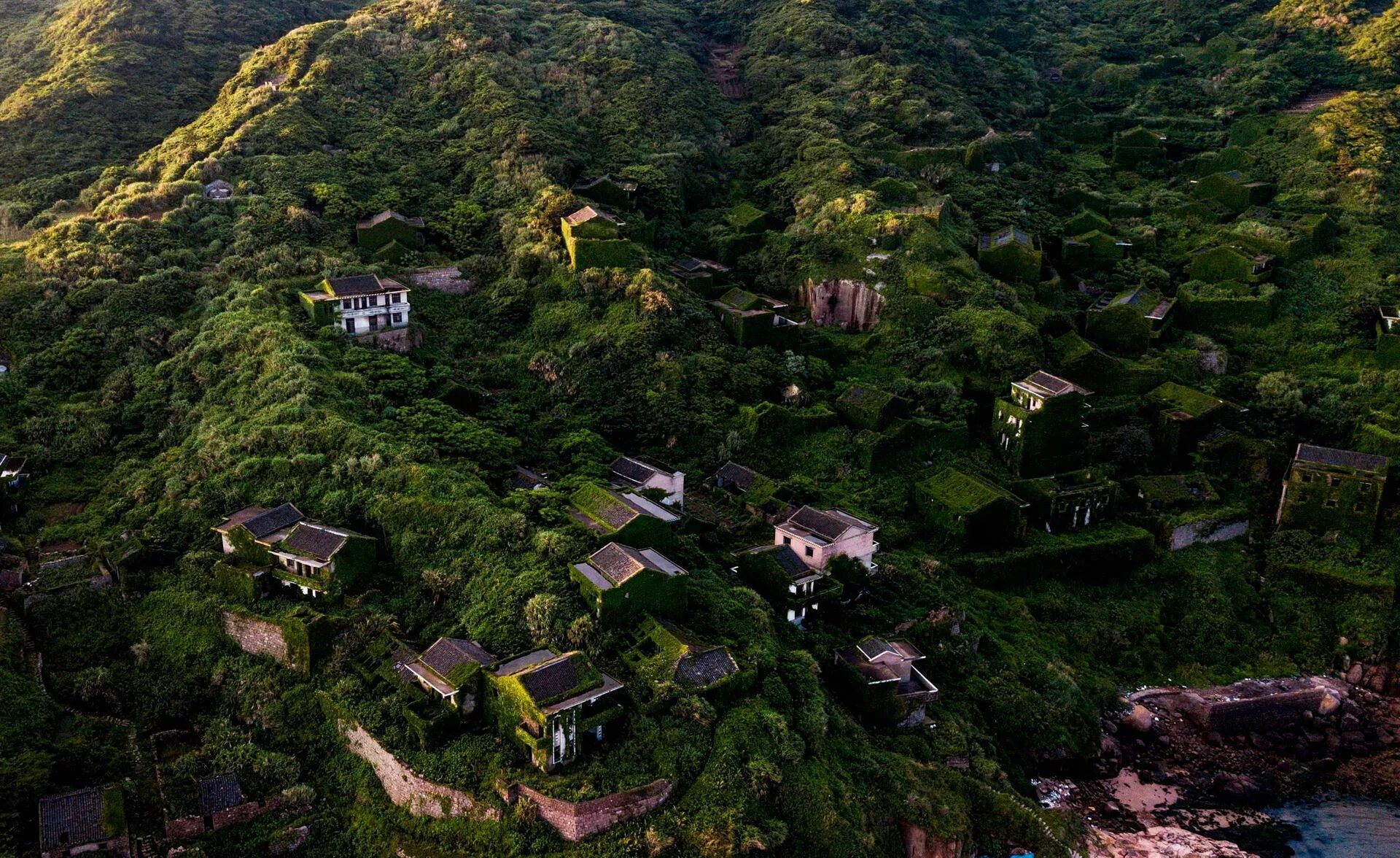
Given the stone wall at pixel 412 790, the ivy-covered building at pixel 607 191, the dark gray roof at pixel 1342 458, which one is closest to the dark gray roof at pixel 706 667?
the stone wall at pixel 412 790

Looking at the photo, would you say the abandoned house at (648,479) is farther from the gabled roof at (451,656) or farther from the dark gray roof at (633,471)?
the gabled roof at (451,656)

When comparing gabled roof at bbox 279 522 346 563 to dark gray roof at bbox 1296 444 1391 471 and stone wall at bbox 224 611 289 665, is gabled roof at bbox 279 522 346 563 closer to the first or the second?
stone wall at bbox 224 611 289 665

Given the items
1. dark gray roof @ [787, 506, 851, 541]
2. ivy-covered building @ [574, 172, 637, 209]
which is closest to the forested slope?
ivy-covered building @ [574, 172, 637, 209]

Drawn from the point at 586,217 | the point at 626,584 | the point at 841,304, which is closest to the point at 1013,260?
the point at 841,304

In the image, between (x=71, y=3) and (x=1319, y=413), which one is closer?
(x=1319, y=413)

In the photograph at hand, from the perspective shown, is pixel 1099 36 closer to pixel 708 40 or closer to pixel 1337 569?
pixel 708 40

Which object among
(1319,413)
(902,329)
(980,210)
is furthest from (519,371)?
(1319,413)

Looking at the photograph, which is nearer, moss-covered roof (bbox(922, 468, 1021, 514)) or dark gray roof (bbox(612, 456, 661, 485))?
dark gray roof (bbox(612, 456, 661, 485))
